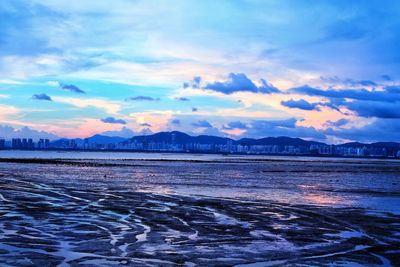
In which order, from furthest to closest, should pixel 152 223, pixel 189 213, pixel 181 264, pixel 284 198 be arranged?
1. pixel 284 198
2. pixel 189 213
3. pixel 152 223
4. pixel 181 264

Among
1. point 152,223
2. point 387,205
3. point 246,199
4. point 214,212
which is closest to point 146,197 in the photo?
point 246,199

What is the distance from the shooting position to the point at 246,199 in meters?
34.0

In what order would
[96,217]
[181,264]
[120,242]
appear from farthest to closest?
[96,217]
[120,242]
[181,264]

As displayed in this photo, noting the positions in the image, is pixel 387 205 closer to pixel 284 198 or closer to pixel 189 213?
pixel 284 198

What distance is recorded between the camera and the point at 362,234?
19656 mm

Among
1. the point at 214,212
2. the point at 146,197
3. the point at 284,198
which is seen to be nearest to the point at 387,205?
the point at 284,198

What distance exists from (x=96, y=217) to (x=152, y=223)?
313 centimetres

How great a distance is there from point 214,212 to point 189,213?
4.95ft

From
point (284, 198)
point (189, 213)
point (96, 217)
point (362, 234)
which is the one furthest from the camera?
point (284, 198)

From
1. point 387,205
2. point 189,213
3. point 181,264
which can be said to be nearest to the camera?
point 181,264

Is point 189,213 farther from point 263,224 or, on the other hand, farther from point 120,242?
point 120,242

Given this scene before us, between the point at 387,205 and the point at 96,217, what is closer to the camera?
the point at 96,217

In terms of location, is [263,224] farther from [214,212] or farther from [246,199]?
[246,199]

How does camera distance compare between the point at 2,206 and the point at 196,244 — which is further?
the point at 2,206
